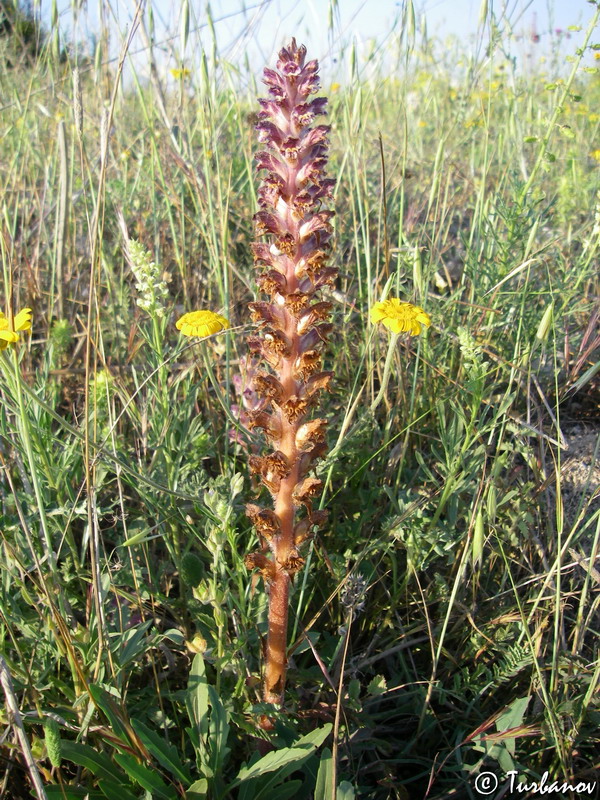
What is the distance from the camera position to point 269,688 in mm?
1506

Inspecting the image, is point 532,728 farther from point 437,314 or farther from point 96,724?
point 437,314

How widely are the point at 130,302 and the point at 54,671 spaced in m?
1.85

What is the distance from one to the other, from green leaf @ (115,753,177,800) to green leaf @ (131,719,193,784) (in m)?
0.03

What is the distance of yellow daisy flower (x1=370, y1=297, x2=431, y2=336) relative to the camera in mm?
1599

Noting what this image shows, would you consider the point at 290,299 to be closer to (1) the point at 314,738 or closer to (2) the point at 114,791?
(1) the point at 314,738

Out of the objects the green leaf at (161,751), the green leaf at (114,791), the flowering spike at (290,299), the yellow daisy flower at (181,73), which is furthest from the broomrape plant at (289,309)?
the yellow daisy flower at (181,73)

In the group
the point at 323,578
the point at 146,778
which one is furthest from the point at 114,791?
the point at 323,578

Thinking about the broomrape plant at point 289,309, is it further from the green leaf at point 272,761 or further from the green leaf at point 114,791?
the green leaf at point 114,791

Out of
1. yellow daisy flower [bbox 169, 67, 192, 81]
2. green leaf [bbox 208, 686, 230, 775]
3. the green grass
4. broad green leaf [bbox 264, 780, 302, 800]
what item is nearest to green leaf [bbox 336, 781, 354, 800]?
the green grass

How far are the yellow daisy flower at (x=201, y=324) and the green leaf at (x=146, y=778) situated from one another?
1024 millimetres

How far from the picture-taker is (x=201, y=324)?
1.67 meters

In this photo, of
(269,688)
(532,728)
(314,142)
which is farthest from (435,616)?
(314,142)

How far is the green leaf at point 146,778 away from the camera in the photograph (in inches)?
48.4

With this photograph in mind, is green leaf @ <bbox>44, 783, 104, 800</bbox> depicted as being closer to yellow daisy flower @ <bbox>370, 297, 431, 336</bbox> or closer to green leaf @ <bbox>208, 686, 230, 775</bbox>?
green leaf @ <bbox>208, 686, 230, 775</bbox>
